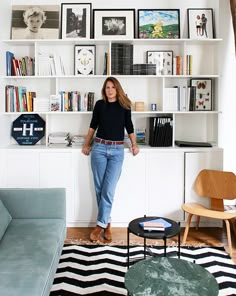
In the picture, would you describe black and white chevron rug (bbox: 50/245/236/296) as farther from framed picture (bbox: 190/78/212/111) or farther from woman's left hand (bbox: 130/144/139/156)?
framed picture (bbox: 190/78/212/111)

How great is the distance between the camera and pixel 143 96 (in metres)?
4.18

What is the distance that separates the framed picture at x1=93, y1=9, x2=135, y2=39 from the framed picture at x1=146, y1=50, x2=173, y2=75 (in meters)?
0.32

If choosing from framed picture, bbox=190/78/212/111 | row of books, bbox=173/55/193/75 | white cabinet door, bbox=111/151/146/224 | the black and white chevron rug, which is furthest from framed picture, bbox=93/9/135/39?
the black and white chevron rug

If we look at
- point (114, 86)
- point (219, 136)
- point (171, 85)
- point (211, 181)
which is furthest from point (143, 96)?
point (211, 181)

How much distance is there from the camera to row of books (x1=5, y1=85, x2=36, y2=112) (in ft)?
12.9

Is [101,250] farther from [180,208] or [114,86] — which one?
[114,86]

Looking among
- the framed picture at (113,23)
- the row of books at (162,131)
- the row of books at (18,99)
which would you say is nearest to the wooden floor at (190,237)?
the row of books at (162,131)

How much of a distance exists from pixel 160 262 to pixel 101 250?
1.24 meters

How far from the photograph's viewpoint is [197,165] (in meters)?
3.83

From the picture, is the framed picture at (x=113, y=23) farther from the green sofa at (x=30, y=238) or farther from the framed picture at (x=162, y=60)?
the green sofa at (x=30, y=238)

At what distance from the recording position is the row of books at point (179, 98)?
3.94 meters

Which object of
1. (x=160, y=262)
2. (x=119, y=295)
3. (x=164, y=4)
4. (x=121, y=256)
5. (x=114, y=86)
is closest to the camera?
(x=160, y=262)

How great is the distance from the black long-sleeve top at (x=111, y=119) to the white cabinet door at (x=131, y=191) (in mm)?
315

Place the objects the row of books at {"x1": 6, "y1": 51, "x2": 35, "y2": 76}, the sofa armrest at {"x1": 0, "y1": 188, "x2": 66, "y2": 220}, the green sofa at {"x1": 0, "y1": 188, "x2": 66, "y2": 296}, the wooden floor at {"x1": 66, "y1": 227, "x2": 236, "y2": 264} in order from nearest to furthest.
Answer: the green sofa at {"x1": 0, "y1": 188, "x2": 66, "y2": 296} < the sofa armrest at {"x1": 0, "y1": 188, "x2": 66, "y2": 220} < the wooden floor at {"x1": 66, "y1": 227, "x2": 236, "y2": 264} < the row of books at {"x1": 6, "y1": 51, "x2": 35, "y2": 76}
